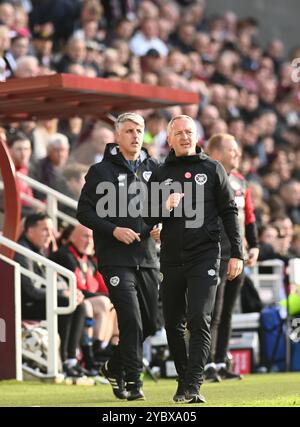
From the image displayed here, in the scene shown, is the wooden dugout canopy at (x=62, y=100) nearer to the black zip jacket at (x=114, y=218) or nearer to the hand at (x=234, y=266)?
the black zip jacket at (x=114, y=218)

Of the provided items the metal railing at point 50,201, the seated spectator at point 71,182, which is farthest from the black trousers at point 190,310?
the seated spectator at point 71,182

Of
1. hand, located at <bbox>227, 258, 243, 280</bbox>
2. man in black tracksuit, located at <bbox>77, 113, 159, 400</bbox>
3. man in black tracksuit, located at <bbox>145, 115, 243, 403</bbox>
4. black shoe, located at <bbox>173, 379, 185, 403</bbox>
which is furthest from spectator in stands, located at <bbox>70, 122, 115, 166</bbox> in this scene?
black shoe, located at <bbox>173, 379, 185, 403</bbox>

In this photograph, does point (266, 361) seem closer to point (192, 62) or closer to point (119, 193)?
point (119, 193)

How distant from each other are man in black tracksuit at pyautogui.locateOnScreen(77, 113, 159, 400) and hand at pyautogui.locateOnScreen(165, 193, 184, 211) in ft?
1.81

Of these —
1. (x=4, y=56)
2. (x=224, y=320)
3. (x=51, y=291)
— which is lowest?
(x=224, y=320)

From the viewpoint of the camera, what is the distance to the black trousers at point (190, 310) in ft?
30.3

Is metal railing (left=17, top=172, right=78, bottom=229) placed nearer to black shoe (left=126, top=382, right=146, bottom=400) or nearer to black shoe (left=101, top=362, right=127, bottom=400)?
black shoe (left=101, top=362, right=127, bottom=400)

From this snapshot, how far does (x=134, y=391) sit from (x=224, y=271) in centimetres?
219

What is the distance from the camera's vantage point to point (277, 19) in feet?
87.3

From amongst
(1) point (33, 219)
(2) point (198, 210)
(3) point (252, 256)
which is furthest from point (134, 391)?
(1) point (33, 219)

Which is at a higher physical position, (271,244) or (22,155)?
(22,155)

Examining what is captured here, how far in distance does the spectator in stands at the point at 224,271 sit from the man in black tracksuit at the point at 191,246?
2.11m

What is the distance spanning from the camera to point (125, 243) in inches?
386

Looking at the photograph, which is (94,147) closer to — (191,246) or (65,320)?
(65,320)
